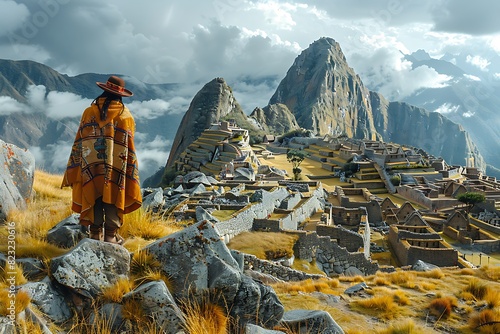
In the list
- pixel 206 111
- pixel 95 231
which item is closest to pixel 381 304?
pixel 95 231

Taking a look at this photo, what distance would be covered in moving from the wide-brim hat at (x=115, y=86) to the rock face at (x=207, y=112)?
103307mm

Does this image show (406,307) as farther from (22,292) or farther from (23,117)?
(23,117)

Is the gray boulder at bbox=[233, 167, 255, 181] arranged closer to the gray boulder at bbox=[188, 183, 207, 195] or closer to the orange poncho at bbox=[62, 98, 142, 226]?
the gray boulder at bbox=[188, 183, 207, 195]

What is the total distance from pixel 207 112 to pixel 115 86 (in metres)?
112

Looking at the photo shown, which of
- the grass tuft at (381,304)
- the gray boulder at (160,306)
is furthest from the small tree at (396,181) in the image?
the gray boulder at (160,306)

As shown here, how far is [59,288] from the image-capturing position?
450cm

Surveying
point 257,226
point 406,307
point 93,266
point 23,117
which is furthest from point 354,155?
point 23,117

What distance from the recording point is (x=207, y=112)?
11575cm

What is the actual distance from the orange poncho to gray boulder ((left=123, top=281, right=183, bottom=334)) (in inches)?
63.0

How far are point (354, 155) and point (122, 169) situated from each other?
65.9 m

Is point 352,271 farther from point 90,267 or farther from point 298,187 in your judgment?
point 90,267

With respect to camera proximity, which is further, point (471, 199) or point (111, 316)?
point (471, 199)

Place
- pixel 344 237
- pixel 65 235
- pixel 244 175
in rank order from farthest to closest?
1. pixel 244 175
2. pixel 344 237
3. pixel 65 235

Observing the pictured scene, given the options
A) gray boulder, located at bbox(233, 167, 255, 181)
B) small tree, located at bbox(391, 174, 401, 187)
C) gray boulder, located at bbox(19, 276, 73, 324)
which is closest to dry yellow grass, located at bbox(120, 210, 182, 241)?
gray boulder, located at bbox(19, 276, 73, 324)
